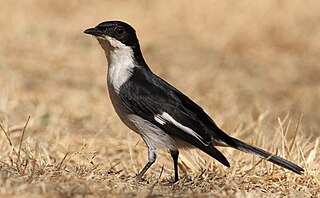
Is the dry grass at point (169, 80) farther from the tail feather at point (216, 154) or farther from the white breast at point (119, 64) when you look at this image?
the white breast at point (119, 64)

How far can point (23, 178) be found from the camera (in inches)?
187

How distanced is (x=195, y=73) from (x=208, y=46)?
4.66 feet

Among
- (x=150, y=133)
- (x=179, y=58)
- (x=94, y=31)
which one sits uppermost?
(x=179, y=58)

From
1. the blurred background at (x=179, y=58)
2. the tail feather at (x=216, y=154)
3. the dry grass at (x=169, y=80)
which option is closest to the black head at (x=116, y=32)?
the dry grass at (x=169, y=80)

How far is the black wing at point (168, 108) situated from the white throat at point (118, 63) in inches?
1.8

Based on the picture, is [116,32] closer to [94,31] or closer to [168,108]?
[94,31]

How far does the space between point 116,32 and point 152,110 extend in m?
0.65

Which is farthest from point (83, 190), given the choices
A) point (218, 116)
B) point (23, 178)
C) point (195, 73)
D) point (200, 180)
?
point (195, 73)

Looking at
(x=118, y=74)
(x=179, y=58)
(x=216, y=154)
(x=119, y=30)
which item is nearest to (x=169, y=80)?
(x=179, y=58)

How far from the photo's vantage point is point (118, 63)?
568 cm

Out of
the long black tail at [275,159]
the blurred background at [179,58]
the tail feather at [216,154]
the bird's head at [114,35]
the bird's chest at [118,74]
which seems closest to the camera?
the tail feather at [216,154]

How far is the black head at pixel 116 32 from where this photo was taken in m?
5.66

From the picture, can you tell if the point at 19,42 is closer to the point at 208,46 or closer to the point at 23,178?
the point at 208,46

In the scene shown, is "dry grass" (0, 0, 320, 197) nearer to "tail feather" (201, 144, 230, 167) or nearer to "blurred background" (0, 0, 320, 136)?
"blurred background" (0, 0, 320, 136)
